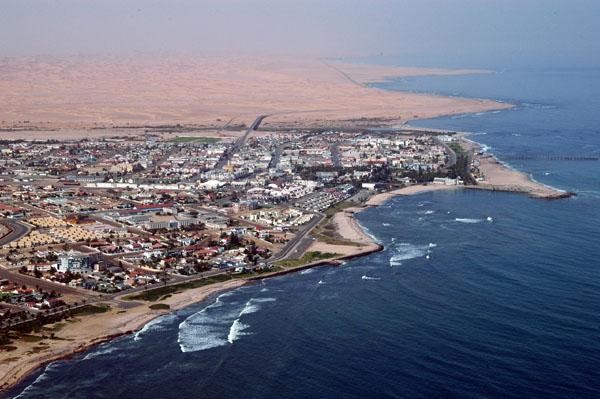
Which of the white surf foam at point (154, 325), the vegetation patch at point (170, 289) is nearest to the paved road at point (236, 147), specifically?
the vegetation patch at point (170, 289)

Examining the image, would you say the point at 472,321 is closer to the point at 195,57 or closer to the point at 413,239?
the point at 413,239

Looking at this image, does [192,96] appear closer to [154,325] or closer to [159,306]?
[159,306]

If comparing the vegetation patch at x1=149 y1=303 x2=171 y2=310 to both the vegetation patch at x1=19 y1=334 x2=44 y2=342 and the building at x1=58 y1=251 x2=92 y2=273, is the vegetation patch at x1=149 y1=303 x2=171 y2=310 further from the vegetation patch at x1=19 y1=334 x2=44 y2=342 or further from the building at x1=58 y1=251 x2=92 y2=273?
the building at x1=58 y1=251 x2=92 y2=273

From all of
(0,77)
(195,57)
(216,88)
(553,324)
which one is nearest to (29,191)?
(553,324)

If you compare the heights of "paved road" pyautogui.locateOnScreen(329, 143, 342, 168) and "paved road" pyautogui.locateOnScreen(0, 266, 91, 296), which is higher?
"paved road" pyautogui.locateOnScreen(329, 143, 342, 168)

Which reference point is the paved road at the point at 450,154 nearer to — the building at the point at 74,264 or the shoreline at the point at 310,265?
the shoreline at the point at 310,265

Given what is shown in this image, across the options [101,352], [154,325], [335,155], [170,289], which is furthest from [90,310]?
[335,155]

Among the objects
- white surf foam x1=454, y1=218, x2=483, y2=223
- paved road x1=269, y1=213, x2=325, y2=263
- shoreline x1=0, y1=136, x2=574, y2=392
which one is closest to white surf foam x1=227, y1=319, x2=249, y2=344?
shoreline x1=0, y1=136, x2=574, y2=392
